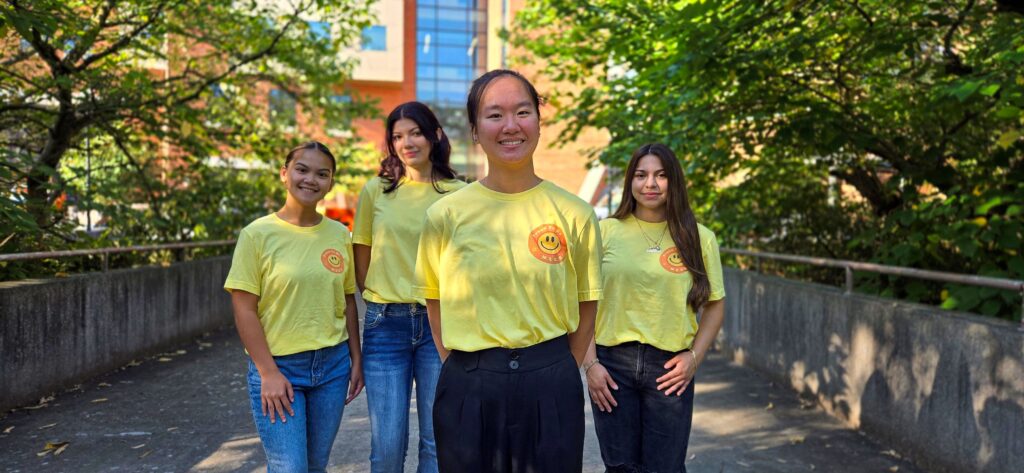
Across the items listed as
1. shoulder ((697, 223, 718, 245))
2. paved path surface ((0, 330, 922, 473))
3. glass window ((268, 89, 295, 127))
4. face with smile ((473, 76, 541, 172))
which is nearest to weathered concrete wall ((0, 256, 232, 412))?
paved path surface ((0, 330, 922, 473))

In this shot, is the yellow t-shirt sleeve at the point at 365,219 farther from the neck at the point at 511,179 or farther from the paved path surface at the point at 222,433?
the paved path surface at the point at 222,433

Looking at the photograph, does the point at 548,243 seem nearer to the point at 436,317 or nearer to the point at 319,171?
the point at 436,317

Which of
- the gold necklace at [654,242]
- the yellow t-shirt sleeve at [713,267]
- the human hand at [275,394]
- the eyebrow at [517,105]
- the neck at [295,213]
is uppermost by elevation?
the eyebrow at [517,105]

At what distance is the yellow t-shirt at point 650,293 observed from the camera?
3.30m

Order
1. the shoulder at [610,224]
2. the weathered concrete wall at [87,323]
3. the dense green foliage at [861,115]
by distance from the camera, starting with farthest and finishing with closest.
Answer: the weathered concrete wall at [87,323], the dense green foliage at [861,115], the shoulder at [610,224]

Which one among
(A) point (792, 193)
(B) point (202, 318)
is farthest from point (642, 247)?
(B) point (202, 318)

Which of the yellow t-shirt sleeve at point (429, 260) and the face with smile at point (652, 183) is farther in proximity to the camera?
the face with smile at point (652, 183)

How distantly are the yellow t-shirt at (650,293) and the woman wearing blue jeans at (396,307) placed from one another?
0.77m

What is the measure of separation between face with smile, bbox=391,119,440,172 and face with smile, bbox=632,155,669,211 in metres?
0.93

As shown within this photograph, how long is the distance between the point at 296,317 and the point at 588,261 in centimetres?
129

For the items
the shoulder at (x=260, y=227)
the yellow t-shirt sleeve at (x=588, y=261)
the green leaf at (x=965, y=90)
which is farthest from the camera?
the green leaf at (x=965, y=90)

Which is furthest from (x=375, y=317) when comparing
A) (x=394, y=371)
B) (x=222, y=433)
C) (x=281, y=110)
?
(x=281, y=110)

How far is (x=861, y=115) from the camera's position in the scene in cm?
782

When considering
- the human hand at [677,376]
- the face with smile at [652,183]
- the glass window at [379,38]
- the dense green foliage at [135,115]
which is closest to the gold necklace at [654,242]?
the face with smile at [652,183]
